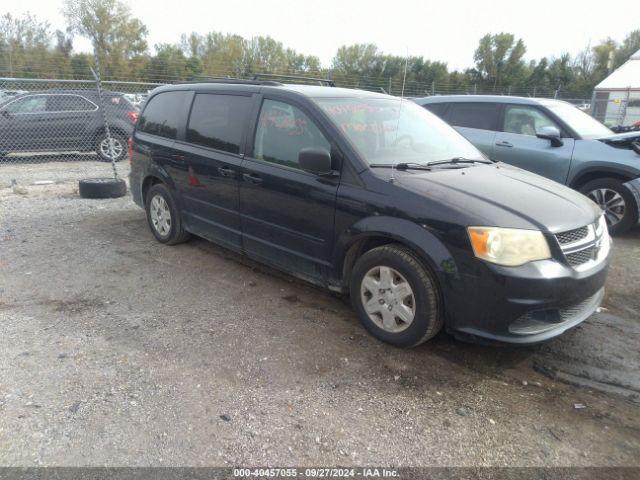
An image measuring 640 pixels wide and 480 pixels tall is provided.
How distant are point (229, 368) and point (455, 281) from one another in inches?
61.0

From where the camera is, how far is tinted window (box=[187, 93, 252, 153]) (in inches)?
168

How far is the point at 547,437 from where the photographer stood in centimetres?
254

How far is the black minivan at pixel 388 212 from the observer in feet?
9.50

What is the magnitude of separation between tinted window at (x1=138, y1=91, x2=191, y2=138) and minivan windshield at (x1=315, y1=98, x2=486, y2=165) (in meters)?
1.89

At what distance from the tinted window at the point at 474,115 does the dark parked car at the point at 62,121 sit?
23.3 feet

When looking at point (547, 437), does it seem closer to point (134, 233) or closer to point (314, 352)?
point (314, 352)

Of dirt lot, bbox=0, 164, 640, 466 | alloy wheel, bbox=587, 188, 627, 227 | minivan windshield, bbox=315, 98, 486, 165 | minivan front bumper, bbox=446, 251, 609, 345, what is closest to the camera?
dirt lot, bbox=0, 164, 640, 466

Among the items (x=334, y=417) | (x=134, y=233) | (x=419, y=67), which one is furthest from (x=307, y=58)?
(x=334, y=417)

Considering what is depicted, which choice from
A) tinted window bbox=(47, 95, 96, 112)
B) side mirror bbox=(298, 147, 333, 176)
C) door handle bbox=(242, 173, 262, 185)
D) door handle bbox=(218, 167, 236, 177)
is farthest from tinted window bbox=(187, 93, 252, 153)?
tinted window bbox=(47, 95, 96, 112)

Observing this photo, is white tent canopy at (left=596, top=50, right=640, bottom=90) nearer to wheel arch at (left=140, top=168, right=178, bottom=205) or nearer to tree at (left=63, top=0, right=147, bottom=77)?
wheel arch at (left=140, top=168, right=178, bottom=205)

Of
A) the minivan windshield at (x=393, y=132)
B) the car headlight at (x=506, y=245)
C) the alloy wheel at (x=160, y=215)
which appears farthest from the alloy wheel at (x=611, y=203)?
the alloy wheel at (x=160, y=215)

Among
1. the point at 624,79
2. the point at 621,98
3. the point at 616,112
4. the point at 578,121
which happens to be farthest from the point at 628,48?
the point at 578,121

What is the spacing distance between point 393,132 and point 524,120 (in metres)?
3.88

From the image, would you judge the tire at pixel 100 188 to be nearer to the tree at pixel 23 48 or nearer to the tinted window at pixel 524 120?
the tinted window at pixel 524 120
